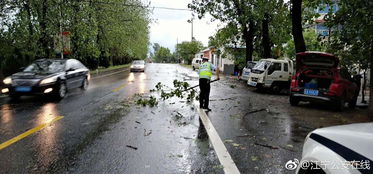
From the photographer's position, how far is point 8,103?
9.90 meters

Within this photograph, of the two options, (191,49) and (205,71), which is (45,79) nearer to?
(205,71)

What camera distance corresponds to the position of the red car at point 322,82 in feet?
34.3

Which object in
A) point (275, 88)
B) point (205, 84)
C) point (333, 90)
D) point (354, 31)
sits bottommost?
point (275, 88)

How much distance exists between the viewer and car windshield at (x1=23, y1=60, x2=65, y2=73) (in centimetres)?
1137

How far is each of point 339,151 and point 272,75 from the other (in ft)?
47.1

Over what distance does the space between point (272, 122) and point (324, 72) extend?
497 cm

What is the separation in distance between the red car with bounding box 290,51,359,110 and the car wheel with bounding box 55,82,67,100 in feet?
30.1

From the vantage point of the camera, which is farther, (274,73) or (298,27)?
(274,73)

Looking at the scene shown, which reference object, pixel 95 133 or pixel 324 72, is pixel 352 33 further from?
pixel 95 133

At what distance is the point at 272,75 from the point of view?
16.0 m

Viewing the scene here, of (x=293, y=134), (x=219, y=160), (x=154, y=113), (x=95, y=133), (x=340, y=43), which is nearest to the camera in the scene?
(x=219, y=160)

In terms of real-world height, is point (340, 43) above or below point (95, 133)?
above

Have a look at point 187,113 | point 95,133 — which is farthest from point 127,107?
point 95,133

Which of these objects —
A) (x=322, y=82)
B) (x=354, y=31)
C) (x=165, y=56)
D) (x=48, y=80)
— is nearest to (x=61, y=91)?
(x=48, y=80)
